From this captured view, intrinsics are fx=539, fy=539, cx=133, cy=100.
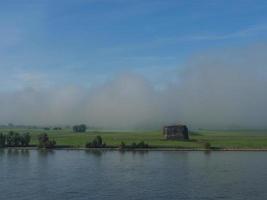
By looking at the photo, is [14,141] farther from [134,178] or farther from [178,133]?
[134,178]

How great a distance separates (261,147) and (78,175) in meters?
80.0

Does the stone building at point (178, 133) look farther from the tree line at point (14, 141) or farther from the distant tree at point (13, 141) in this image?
the distant tree at point (13, 141)

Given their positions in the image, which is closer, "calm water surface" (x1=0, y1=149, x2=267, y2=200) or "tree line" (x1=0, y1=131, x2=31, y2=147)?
"calm water surface" (x1=0, y1=149, x2=267, y2=200)

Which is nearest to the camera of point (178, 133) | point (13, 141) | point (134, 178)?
point (134, 178)

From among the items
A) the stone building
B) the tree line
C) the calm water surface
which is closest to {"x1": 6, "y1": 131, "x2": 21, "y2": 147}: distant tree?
the tree line

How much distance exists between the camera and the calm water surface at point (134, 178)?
68625 mm

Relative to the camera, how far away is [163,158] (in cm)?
12019

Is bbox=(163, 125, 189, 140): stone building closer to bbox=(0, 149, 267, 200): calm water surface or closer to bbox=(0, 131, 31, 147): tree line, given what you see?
bbox=(0, 131, 31, 147): tree line

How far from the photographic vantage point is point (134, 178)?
83.1 meters

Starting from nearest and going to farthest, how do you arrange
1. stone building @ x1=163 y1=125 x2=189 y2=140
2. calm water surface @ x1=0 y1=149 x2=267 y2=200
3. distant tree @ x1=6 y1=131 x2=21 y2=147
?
calm water surface @ x1=0 y1=149 x2=267 y2=200, distant tree @ x1=6 y1=131 x2=21 y2=147, stone building @ x1=163 y1=125 x2=189 y2=140

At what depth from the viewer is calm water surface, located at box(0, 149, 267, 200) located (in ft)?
225

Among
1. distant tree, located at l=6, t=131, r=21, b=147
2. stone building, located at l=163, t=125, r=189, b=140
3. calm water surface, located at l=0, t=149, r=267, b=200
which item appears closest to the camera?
calm water surface, located at l=0, t=149, r=267, b=200

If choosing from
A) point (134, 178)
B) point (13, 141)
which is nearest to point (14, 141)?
point (13, 141)

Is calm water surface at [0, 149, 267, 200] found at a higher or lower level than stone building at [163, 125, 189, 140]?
lower
